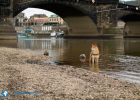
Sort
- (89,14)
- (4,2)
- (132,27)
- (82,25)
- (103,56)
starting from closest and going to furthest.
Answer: (103,56)
(4,2)
(89,14)
(82,25)
(132,27)

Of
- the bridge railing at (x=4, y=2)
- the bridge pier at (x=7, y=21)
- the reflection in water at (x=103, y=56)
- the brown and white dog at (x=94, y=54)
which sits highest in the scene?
the bridge railing at (x=4, y=2)

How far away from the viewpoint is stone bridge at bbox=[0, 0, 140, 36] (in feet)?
346

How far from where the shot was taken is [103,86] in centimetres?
1864

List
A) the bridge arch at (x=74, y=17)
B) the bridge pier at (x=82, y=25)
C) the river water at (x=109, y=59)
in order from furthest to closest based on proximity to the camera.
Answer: the bridge pier at (x=82, y=25)
the bridge arch at (x=74, y=17)
the river water at (x=109, y=59)

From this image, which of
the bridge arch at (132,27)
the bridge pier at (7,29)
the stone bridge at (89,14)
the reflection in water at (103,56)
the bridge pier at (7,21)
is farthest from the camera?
the bridge arch at (132,27)

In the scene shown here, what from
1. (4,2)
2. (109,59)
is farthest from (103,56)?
(4,2)

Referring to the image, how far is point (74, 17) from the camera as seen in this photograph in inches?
4562

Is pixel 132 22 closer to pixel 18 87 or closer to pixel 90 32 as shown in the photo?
pixel 90 32

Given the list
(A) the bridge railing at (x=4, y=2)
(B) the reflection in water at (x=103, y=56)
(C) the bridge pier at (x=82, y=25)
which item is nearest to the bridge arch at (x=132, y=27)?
(C) the bridge pier at (x=82, y=25)

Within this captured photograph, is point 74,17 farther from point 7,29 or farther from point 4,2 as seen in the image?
point 7,29

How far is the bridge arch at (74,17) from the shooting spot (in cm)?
10262

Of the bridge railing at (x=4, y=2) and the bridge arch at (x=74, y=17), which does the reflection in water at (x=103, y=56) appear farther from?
the bridge arch at (x=74, y=17)

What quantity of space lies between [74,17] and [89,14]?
4.67 m

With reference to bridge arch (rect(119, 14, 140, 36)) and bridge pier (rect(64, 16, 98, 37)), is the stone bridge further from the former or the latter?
bridge arch (rect(119, 14, 140, 36))
